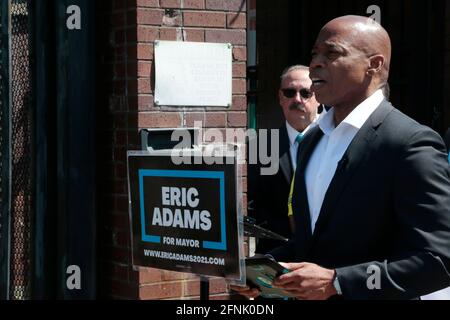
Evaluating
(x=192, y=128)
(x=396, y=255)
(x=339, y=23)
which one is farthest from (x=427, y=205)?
(x=192, y=128)

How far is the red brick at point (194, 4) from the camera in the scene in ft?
14.4

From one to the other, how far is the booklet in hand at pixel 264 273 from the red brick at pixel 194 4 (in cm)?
178

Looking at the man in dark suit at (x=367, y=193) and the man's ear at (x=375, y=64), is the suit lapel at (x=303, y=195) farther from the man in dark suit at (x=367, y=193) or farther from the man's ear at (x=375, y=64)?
the man's ear at (x=375, y=64)

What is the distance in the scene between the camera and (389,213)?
2830 millimetres

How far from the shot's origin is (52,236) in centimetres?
450

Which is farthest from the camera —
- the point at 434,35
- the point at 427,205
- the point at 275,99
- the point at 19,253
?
the point at 275,99

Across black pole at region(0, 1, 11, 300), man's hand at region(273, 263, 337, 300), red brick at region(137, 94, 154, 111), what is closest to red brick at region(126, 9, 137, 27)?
red brick at region(137, 94, 154, 111)

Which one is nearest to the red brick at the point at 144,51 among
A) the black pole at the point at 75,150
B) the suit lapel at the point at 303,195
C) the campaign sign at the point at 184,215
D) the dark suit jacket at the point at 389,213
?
the black pole at the point at 75,150

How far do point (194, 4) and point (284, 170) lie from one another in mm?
1000

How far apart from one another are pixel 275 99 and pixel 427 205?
503 centimetres

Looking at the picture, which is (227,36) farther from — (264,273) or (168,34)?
(264,273)

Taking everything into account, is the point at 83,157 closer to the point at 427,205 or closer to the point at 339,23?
the point at 339,23

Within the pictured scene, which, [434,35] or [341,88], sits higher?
[434,35]

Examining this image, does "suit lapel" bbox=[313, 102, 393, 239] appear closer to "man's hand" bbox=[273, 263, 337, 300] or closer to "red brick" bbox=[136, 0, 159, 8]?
"man's hand" bbox=[273, 263, 337, 300]
